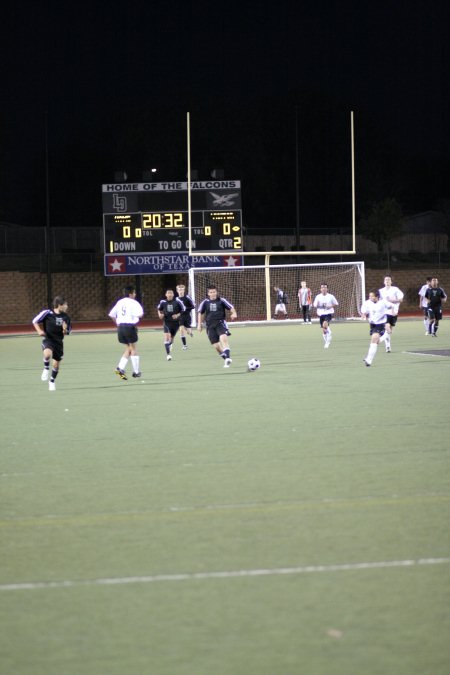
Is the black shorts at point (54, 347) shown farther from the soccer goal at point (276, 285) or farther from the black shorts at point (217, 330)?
the soccer goal at point (276, 285)

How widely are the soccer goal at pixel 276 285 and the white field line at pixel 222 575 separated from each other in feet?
124

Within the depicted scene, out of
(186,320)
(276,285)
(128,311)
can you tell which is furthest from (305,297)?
(128,311)

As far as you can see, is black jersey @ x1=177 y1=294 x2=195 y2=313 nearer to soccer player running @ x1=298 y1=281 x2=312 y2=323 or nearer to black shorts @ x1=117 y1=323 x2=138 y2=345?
black shorts @ x1=117 y1=323 x2=138 y2=345

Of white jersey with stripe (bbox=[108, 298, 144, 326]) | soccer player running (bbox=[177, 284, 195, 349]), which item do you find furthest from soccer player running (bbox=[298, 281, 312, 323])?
white jersey with stripe (bbox=[108, 298, 144, 326])

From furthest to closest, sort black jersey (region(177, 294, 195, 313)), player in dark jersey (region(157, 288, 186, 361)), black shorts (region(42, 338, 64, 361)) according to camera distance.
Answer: black jersey (region(177, 294, 195, 313))
player in dark jersey (region(157, 288, 186, 361))
black shorts (region(42, 338, 64, 361))

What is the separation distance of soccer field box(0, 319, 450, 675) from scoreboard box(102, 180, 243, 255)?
83.4 ft

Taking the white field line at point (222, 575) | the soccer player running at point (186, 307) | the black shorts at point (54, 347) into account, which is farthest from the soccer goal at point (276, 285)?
the white field line at point (222, 575)

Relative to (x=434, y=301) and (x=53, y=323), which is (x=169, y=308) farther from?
(x=434, y=301)

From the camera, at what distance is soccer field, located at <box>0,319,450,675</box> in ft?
16.4

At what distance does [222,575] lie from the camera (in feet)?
20.2

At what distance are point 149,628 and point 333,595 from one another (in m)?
1.12

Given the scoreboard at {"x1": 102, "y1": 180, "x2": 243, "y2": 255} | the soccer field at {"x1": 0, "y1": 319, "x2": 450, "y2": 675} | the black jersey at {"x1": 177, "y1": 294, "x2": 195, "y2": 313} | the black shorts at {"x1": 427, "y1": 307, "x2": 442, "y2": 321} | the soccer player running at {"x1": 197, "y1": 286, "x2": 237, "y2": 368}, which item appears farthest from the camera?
the scoreboard at {"x1": 102, "y1": 180, "x2": 243, "y2": 255}

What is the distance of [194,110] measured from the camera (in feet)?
239

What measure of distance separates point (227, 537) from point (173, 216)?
113ft
